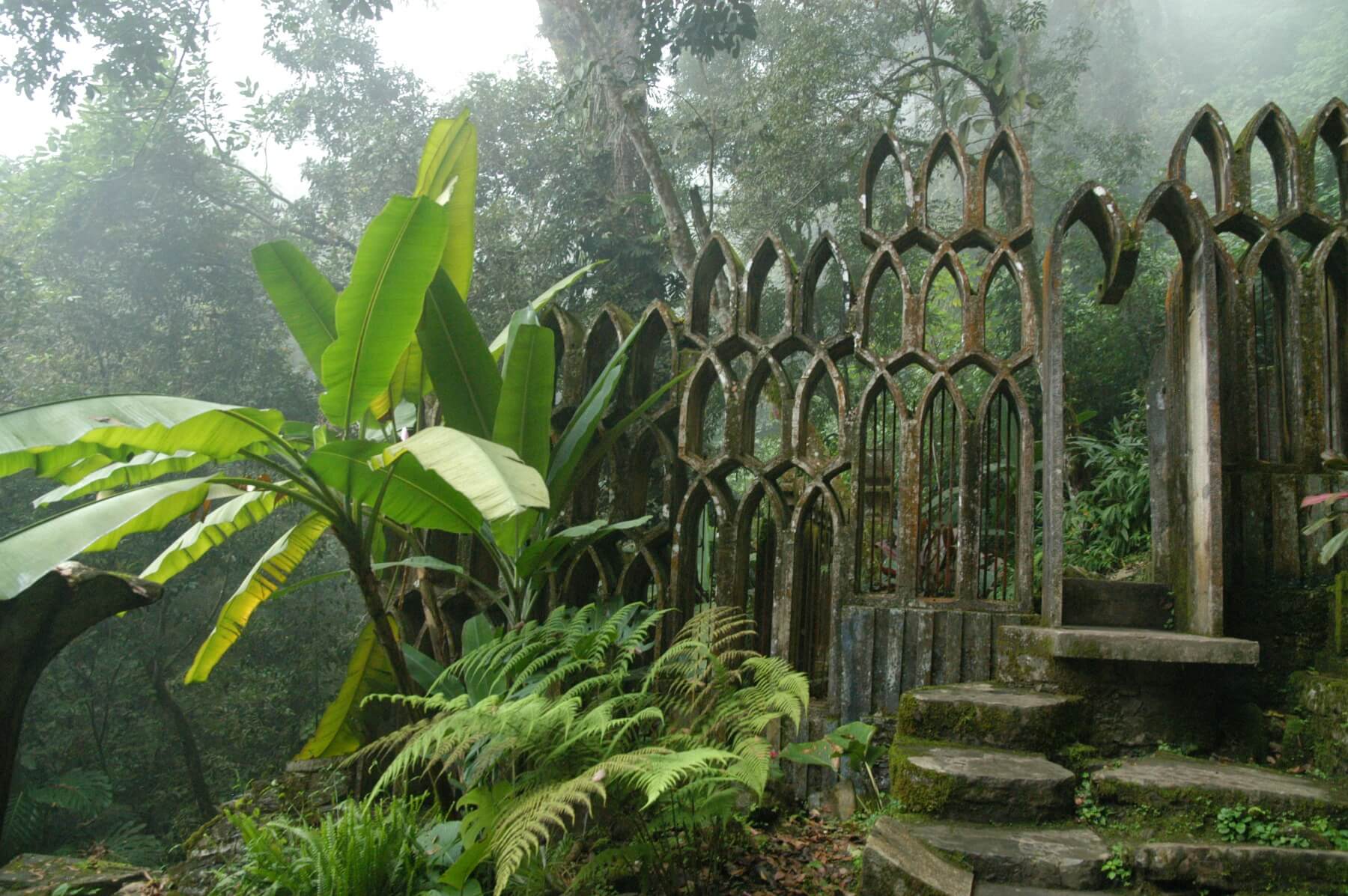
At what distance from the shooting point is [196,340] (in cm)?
1171

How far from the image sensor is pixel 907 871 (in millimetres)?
2268

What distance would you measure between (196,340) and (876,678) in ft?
35.6

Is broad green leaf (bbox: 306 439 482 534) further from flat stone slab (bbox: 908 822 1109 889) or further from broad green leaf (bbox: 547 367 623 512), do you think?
flat stone slab (bbox: 908 822 1109 889)

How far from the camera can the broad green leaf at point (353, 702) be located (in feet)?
12.8

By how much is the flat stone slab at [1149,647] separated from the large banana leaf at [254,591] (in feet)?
8.75

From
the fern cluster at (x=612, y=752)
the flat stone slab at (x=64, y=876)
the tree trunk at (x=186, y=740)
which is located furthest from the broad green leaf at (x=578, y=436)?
the tree trunk at (x=186, y=740)

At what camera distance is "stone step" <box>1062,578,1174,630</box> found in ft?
11.6

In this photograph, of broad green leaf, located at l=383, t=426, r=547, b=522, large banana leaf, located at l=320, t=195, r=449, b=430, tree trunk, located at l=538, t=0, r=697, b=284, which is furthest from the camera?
tree trunk, located at l=538, t=0, r=697, b=284

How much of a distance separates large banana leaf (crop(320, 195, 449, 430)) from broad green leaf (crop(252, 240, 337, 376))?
0.28m

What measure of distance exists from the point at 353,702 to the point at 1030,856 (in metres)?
2.78

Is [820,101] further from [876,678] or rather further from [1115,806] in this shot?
[1115,806]

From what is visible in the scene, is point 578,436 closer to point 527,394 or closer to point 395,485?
point 527,394

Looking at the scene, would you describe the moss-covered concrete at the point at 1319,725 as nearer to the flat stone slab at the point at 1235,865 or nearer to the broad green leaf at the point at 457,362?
the flat stone slab at the point at 1235,865

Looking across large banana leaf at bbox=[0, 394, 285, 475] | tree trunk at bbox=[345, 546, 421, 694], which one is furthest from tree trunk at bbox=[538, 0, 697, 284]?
large banana leaf at bbox=[0, 394, 285, 475]
